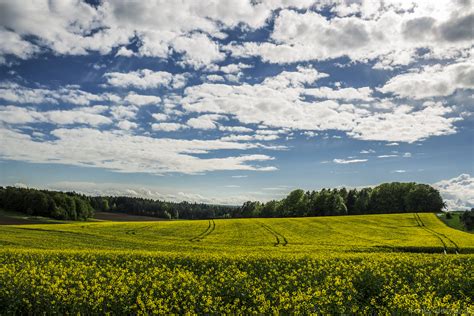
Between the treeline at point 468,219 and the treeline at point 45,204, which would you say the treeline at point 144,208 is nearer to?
the treeline at point 45,204

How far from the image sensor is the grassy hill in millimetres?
35906

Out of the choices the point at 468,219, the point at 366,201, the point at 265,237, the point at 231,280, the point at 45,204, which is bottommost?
the point at 265,237

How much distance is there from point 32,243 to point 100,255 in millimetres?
18407

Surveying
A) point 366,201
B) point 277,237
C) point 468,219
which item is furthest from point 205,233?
point 366,201

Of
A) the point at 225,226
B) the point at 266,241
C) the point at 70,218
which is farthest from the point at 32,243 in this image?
the point at 70,218

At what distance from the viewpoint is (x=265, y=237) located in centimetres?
4694

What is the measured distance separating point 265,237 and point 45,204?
3313 inches

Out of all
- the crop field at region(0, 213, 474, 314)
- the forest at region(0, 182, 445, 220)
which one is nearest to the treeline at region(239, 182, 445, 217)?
the forest at region(0, 182, 445, 220)

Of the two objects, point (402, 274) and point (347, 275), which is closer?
point (347, 275)

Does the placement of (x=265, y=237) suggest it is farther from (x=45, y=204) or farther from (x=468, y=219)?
(x=45, y=204)

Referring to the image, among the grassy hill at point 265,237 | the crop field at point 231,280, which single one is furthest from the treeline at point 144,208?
the crop field at point 231,280

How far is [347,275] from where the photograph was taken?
1669 centimetres

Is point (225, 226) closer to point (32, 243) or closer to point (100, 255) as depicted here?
point (32, 243)

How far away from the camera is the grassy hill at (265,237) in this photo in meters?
35.9
